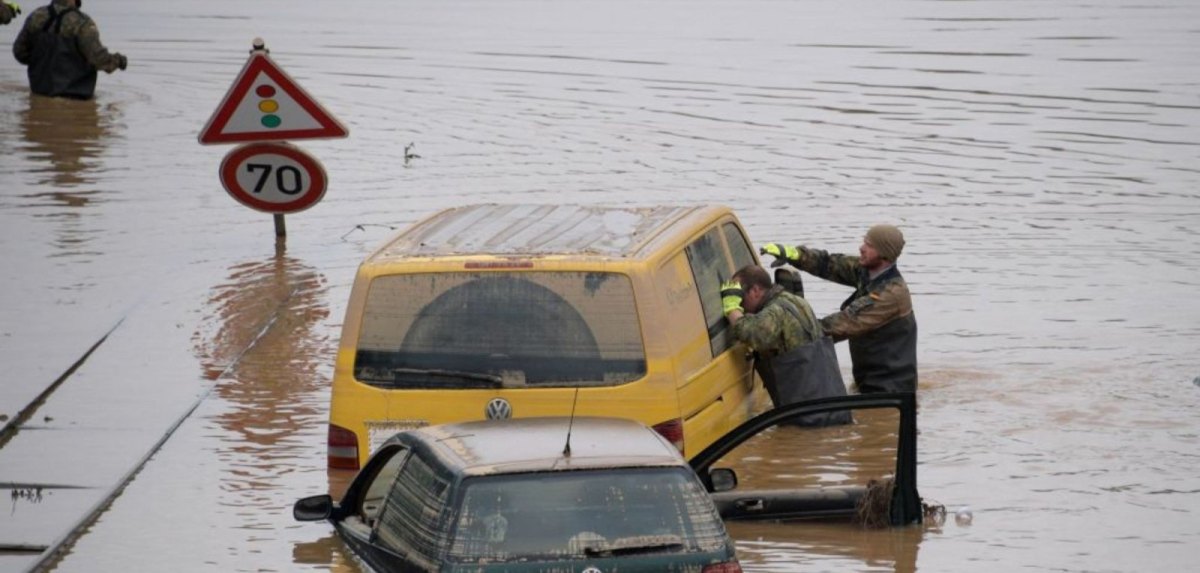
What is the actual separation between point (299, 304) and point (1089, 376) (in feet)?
19.3

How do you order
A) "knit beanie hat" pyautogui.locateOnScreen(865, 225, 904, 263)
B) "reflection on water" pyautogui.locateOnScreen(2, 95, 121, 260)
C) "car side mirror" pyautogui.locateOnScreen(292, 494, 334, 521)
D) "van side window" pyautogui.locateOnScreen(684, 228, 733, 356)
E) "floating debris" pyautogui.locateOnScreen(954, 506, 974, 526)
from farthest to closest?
"reflection on water" pyautogui.locateOnScreen(2, 95, 121, 260) → "knit beanie hat" pyautogui.locateOnScreen(865, 225, 904, 263) → "van side window" pyautogui.locateOnScreen(684, 228, 733, 356) → "floating debris" pyautogui.locateOnScreen(954, 506, 974, 526) → "car side mirror" pyautogui.locateOnScreen(292, 494, 334, 521)

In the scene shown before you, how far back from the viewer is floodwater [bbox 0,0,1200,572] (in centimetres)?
1222

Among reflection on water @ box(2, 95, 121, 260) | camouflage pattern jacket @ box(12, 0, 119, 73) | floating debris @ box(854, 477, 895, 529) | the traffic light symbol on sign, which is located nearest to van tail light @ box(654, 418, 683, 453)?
floating debris @ box(854, 477, 895, 529)

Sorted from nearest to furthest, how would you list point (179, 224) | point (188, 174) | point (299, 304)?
point (299, 304), point (179, 224), point (188, 174)

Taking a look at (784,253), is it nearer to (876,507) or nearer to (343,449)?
(876,507)

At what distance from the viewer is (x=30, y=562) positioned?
11156 millimetres

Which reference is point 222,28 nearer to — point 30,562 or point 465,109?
point 465,109

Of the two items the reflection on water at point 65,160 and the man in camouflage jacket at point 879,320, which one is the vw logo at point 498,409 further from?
the reflection on water at point 65,160

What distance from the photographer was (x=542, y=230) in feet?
39.2

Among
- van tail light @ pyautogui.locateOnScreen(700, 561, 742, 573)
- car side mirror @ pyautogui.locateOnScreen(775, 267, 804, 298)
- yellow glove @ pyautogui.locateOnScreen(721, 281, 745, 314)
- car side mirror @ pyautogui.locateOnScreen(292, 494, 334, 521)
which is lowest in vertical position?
car side mirror @ pyautogui.locateOnScreen(292, 494, 334, 521)

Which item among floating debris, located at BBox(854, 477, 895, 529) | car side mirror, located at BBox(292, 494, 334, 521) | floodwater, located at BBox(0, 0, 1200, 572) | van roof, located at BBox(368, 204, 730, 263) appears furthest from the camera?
floodwater, located at BBox(0, 0, 1200, 572)

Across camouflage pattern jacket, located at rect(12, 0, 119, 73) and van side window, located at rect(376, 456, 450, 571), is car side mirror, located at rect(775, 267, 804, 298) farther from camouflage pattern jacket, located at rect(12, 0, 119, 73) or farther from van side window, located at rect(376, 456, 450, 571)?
camouflage pattern jacket, located at rect(12, 0, 119, 73)

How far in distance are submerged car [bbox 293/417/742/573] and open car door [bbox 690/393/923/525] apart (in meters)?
1.95

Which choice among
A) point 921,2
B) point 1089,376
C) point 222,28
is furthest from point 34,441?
point 921,2
